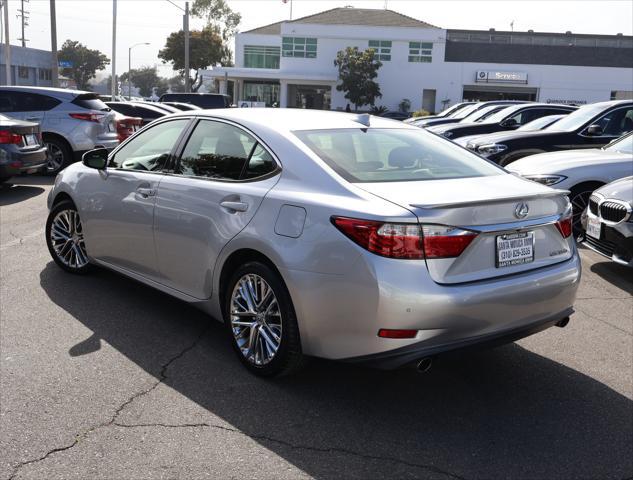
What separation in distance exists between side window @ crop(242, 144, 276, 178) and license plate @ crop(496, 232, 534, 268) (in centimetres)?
145

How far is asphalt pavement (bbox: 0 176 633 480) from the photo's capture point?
3.24 m

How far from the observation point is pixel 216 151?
4.69 m

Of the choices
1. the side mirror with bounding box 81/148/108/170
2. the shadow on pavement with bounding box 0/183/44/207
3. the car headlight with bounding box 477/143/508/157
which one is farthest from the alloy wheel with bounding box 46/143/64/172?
the side mirror with bounding box 81/148/108/170

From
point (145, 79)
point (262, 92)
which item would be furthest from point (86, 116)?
point (145, 79)

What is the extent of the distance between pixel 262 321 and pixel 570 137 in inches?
317

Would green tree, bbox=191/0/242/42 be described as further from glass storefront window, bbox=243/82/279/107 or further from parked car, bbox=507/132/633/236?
parked car, bbox=507/132/633/236

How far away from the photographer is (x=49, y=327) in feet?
16.4

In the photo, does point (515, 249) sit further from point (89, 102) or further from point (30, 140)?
point (89, 102)

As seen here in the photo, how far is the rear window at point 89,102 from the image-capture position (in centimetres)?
1411

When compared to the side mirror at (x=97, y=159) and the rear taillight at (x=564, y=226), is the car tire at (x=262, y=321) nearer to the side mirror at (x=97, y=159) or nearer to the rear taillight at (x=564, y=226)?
the rear taillight at (x=564, y=226)

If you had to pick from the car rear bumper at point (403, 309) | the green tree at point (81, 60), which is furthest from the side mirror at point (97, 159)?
the green tree at point (81, 60)

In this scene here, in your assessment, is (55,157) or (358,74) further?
(358,74)

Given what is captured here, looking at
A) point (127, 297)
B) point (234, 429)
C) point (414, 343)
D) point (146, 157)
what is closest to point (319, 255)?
point (414, 343)

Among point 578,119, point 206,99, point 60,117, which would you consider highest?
point 206,99
